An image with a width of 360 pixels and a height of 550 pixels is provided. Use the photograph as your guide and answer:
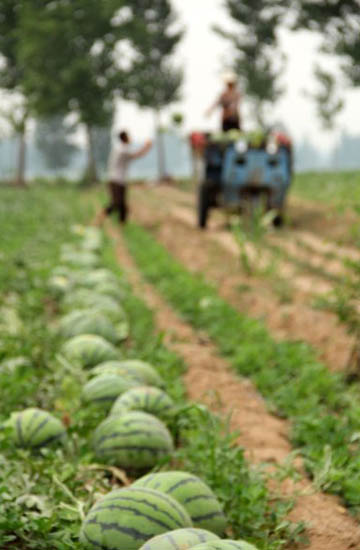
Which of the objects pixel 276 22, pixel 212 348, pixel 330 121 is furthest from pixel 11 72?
pixel 212 348

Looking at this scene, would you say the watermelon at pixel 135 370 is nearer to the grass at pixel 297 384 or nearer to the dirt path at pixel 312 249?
the grass at pixel 297 384

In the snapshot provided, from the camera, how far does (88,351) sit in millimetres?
4430

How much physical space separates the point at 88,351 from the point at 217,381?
1.02 metres

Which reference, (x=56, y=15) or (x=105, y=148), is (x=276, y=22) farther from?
(x=105, y=148)

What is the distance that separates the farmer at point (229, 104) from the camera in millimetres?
12078

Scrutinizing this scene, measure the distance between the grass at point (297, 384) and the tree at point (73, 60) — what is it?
2702cm

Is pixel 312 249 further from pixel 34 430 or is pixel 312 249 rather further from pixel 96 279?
pixel 34 430

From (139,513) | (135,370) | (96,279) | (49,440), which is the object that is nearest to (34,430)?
(49,440)

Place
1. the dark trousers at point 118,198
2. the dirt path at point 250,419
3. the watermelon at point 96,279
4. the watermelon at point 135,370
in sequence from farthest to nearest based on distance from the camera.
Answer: the dark trousers at point 118,198, the watermelon at point 96,279, the watermelon at point 135,370, the dirt path at point 250,419

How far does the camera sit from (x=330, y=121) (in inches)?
1780

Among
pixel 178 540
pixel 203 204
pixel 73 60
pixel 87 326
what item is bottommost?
pixel 87 326

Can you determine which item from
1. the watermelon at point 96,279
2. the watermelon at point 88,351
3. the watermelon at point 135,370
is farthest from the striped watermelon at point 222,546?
the watermelon at point 96,279

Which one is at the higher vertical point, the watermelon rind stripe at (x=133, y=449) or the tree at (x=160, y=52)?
the tree at (x=160, y=52)

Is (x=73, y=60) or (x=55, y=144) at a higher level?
(x=73, y=60)
